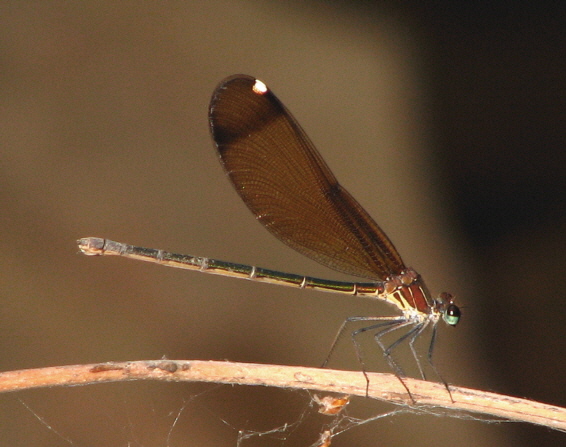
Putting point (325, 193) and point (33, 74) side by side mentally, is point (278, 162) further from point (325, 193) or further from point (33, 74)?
point (33, 74)

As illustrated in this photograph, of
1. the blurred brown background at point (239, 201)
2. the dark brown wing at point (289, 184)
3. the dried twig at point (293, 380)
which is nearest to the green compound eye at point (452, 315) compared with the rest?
the dark brown wing at point (289, 184)

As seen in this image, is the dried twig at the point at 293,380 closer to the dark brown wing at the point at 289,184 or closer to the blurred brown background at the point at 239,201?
the dark brown wing at the point at 289,184

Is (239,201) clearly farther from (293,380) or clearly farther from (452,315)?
(293,380)

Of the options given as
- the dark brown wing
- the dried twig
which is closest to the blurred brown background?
the dark brown wing

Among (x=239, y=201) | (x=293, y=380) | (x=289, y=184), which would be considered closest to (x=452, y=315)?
(x=289, y=184)

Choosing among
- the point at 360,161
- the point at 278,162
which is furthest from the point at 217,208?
the point at 278,162
